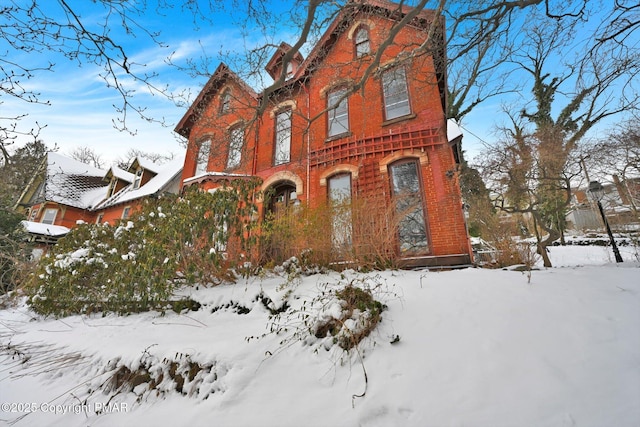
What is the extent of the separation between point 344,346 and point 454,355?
3.22 feet

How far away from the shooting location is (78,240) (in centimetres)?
553

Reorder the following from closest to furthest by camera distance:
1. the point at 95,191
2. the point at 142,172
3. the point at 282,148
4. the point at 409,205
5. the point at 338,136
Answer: the point at 409,205, the point at 338,136, the point at 282,148, the point at 142,172, the point at 95,191

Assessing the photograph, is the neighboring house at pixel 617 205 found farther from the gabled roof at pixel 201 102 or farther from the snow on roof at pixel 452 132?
the gabled roof at pixel 201 102

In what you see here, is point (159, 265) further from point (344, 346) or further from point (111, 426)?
point (344, 346)

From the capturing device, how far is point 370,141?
330 inches

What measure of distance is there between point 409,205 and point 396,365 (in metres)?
5.41

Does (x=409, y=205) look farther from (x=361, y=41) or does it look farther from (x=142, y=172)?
(x=142, y=172)

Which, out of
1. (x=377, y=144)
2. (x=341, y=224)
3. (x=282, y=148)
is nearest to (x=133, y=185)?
(x=282, y=148)

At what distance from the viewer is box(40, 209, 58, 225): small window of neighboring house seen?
18.4 metres

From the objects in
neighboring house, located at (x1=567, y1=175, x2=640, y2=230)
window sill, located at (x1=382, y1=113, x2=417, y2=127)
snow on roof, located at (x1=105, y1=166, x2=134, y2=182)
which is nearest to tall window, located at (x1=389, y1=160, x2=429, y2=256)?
window sill, located at (x1=382, y1=113, x2=417, y2=127)

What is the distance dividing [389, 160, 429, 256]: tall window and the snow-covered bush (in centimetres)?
431

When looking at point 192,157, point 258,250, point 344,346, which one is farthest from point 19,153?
point 192,157

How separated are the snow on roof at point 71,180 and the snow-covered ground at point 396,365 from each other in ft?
67.7

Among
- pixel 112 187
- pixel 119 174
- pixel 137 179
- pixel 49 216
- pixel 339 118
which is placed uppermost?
pixel 119 174
